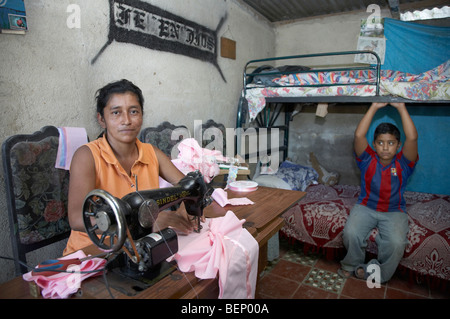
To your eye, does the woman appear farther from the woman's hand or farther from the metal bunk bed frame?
the metal bunk bed frame

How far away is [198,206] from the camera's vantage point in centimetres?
129

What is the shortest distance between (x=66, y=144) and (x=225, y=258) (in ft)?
3.91

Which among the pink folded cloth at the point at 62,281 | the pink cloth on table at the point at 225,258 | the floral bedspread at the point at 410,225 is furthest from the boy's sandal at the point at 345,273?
the pink folded cloth at the point at 62,281

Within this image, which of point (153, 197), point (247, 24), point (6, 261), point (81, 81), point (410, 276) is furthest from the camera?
point (247, 24)

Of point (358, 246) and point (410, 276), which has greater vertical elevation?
point (358, 246)

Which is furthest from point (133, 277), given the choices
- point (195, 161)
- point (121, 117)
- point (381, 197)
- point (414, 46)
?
point (414, 46)

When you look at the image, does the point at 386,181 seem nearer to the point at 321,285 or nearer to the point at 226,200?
the point at 321,285

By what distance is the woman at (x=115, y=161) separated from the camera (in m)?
1.27

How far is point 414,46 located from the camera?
3.36m

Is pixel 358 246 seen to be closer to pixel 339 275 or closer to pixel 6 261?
pixel 339 275
